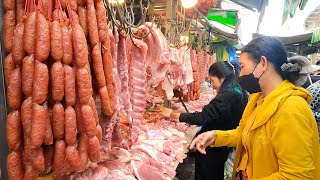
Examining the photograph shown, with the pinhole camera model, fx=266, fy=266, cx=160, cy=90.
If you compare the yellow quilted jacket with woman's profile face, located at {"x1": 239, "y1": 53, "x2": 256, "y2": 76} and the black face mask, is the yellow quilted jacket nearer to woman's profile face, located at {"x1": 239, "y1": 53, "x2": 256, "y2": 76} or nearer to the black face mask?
woman's profile face, located at {"x1": 239, "y1": 53, "x2": 256, "y2": 76}

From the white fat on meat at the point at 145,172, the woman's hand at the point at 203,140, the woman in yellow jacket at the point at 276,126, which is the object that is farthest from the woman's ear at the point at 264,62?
the white fat on meat at the point at 145,172

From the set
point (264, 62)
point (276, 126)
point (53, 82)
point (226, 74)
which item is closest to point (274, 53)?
point (264, 62)

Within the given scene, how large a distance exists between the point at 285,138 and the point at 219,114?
2385mm

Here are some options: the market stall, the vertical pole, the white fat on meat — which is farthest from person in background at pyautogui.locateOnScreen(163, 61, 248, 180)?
the vertical pole

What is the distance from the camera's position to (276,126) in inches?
89.0

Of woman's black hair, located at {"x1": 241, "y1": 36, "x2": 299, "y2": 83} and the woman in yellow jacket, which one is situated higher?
woman's black hair, located at {"x1": 241, "y1": 36, "x2": 299, "y2": 83}

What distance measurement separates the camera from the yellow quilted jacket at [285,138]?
2143 millimetres

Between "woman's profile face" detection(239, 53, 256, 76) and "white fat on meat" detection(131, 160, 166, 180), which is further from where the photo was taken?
"white fat on meat" detection(131, 160, 166, 180)

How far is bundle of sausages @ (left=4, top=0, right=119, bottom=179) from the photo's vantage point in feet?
5.18

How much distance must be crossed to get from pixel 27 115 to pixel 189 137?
3762mm

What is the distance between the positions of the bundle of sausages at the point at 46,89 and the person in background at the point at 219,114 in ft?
9.78

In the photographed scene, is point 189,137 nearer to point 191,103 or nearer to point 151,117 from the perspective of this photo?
point 151,117

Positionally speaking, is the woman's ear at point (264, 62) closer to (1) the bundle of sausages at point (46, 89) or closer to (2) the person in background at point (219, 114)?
(1) the bundle of sausages at point (46, 89)

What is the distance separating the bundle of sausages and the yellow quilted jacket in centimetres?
150
